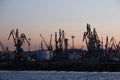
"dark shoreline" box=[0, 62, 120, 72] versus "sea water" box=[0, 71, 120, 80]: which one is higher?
"dark shoreline" box=[0, 62, 120, 72]

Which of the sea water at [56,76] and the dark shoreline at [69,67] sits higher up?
the dark shoreline at [69,67]

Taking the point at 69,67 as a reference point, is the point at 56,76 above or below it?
A: below

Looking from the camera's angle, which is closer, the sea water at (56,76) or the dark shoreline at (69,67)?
the sea water at (56,76)

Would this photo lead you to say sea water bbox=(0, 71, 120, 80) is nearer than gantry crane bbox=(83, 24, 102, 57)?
Yes

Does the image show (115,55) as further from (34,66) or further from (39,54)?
(34,66)

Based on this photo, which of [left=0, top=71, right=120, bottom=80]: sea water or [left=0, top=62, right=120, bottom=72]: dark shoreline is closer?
[left=0, top=71, right=120, bottom=80]: sea water

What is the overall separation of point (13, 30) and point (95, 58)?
3772 centimetres

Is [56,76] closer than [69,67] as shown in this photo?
Yes

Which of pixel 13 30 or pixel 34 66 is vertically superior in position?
pixel 13 30

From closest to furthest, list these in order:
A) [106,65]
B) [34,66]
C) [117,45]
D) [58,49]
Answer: [106,65], [34,66], [58,49], [117,45]

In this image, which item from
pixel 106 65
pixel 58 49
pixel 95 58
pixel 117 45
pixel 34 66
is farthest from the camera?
pixel 117 45

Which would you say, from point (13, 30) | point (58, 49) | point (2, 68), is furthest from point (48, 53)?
point (2, 68)

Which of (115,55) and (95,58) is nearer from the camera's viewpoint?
(95,58)

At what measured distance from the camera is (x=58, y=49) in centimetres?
18512
